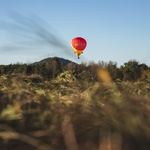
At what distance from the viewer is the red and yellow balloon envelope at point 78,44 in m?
29.6

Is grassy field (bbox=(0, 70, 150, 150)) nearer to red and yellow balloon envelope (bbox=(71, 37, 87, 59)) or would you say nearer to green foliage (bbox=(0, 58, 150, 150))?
A: green foliage (bbox=(0, 58, 150, 150))

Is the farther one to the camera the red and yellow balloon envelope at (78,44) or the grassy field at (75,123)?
the red and yellow balloon envelope at (78,44)

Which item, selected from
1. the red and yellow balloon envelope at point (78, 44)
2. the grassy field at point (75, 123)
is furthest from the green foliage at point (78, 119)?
the red and yellow balloon envelope at point (78, 44)

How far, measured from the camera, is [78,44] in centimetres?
2959

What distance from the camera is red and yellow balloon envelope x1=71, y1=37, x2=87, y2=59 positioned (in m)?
29.6

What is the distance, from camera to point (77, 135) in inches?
78.4

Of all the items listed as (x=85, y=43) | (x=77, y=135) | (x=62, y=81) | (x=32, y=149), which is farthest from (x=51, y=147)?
(x=85, y=43)

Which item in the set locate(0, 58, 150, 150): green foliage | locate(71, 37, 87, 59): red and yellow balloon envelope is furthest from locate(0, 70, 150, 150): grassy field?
locate(71, 37, 87, 59): red and yellow balloon envelope

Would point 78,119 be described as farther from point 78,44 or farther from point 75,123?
point 78,44

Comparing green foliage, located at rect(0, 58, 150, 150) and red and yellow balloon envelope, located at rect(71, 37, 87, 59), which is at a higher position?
red and yellow balloon envelope, located at rect(71, 37, 87, 59)

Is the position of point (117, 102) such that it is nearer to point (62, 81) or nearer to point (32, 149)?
point (32, 149)

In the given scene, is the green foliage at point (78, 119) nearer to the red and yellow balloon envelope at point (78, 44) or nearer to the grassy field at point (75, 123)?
the grassy field at point (75, 123)

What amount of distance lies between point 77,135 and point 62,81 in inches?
82.0

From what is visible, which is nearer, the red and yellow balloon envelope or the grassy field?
the grassy field
